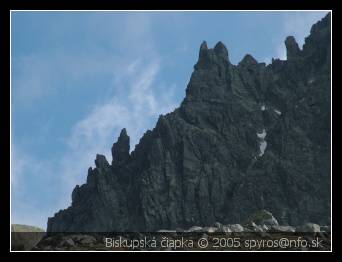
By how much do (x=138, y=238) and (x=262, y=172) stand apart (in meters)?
155

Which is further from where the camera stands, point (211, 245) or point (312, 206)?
point (312, 206)

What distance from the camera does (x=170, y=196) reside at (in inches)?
7805
